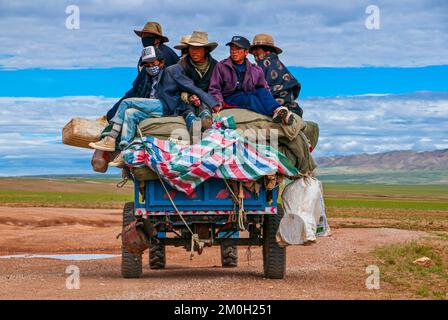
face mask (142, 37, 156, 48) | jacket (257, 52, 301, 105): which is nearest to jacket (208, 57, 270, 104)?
jacket (257, 52, 301, 105)

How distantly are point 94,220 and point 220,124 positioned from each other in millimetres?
25301

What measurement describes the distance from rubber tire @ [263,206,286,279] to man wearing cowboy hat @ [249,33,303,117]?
174 cm

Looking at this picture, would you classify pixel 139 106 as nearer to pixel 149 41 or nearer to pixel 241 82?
pixel 241 82

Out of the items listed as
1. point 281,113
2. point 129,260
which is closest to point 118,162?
point 129,260

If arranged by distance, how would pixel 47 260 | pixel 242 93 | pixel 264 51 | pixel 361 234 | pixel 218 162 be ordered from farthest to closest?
1. pixel 361 234
2. pixel 47 260
3. pixel 264 51
4. pixel 242 93
5. pixel 218 162

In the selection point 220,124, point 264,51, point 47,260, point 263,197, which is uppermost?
point 264,51

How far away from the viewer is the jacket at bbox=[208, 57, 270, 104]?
13688 mm

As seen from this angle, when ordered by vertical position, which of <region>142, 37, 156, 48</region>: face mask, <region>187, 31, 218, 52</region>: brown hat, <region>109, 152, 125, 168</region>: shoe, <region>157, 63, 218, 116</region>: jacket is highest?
<region>142, 37, 156, 48</region>: face mask

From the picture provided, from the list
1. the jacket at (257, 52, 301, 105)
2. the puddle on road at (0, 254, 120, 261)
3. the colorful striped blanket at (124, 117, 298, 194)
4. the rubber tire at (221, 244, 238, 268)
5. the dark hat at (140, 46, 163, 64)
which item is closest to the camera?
the colorful striped blanket at (124, 117, 298, 194)

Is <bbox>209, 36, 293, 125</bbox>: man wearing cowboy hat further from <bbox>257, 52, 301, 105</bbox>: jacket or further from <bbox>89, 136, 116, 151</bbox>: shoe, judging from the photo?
<bbox>89, 136, 116, 151</bbox>: shoe

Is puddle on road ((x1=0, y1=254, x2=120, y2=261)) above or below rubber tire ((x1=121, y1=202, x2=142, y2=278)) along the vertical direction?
below
